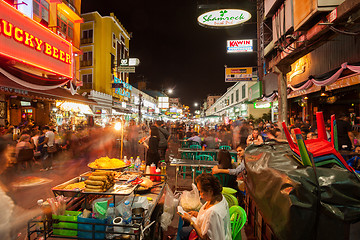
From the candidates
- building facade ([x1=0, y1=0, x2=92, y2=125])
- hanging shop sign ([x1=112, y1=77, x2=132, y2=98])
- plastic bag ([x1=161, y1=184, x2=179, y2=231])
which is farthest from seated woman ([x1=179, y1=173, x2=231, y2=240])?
hanging shop sign ([x1=112, y1=77, x2=132, y2=98])

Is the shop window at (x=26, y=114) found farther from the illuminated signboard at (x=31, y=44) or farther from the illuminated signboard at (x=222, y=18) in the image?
the illuminated signboard at (x=222, y=18)

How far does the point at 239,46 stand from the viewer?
47.0 feet

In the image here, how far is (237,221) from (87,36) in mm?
30786

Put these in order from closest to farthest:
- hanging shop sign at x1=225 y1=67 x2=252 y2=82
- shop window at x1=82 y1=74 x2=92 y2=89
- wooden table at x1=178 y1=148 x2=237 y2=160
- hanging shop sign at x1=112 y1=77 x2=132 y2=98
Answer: wooden table at x1=178 y1=148 x2=237 y2=160, hanging shop sign at x1=225 y1=67 x2=252 y2=82, shop window at x1=82 y1=74 x2=92 y2=89, hanging shop sign at x1=112 y1=77 x2=132 y2=98

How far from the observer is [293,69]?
12.5 m

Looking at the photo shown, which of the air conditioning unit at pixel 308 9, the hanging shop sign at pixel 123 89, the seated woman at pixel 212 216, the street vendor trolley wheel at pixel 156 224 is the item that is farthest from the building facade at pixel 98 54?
the seated woman at pixel 212 216

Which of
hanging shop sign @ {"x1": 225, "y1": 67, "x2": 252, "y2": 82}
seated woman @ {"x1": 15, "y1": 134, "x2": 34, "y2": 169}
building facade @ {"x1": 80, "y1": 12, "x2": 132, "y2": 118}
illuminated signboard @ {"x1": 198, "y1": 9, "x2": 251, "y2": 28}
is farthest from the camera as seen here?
building facade @ {"x1": 80, "y1": 12, "x2": 132, "y2": 118}

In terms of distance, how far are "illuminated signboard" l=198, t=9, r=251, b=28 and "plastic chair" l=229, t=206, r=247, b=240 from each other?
11306 mm

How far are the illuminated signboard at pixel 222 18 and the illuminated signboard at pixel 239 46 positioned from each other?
7.88 ft

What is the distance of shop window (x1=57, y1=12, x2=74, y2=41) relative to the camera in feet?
48.6

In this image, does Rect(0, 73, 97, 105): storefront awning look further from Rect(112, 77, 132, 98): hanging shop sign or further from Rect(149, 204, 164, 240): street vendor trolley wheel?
Rect(112, 77, 132, 98): hanging shop sign

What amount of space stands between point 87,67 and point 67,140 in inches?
663

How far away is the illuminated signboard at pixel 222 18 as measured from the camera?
37.8 feet

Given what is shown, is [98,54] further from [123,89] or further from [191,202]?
[191,202]
